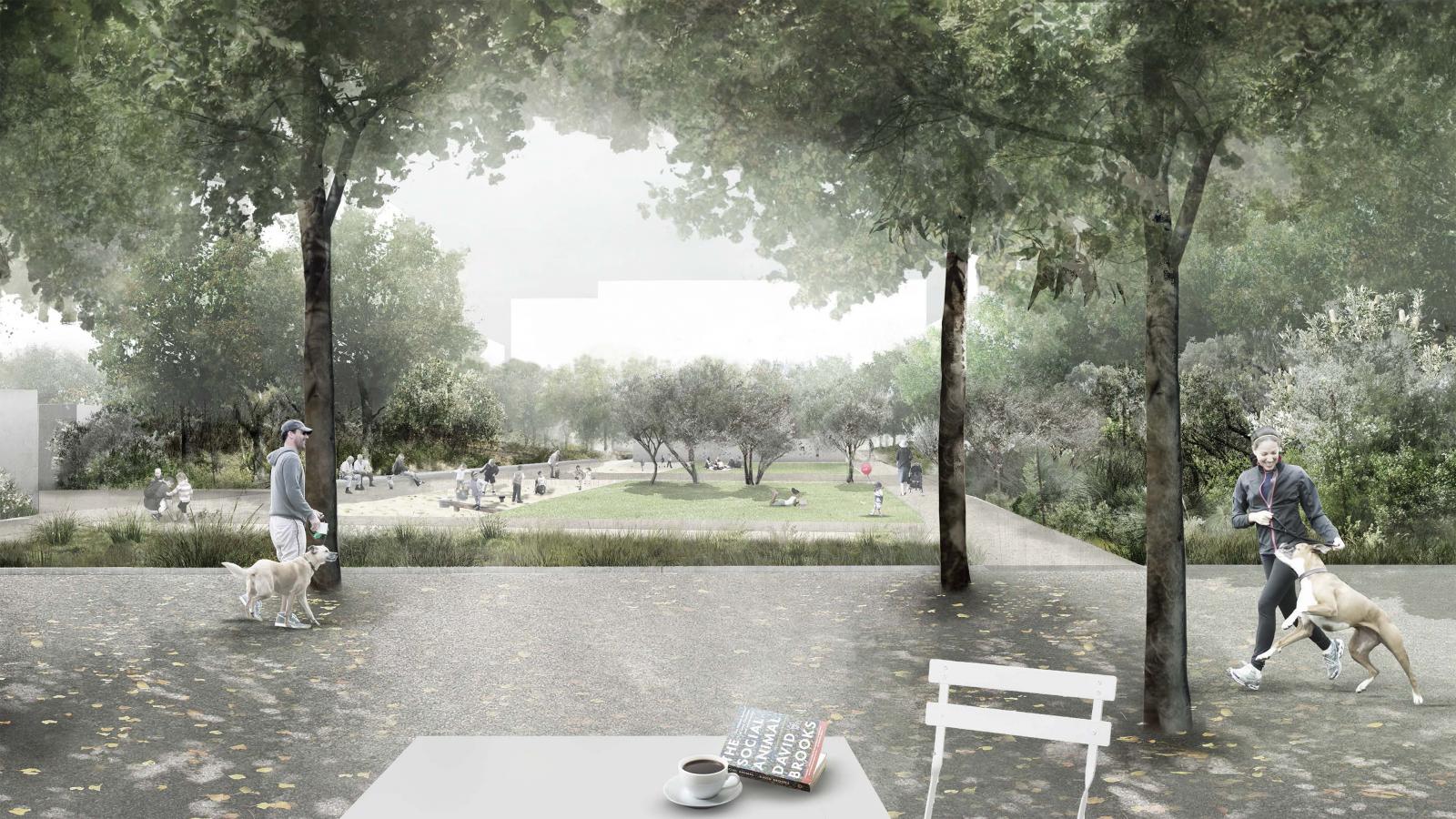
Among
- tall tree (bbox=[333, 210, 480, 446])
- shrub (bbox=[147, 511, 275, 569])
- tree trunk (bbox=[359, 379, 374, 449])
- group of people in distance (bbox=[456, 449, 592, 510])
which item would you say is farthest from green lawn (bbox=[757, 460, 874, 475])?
shrub (bbox=[147, 511, 275, 569])

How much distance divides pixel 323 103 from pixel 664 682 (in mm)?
6726

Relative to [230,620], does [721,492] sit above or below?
above

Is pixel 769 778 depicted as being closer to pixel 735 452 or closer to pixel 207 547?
pixel 735 452

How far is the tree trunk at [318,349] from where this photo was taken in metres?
11.2

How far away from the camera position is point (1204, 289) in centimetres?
1912

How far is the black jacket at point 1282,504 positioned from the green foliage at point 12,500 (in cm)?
1532

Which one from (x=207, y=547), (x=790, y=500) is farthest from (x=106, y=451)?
(x=790, y=500)

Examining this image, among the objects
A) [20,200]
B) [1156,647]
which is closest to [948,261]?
[1156,647]

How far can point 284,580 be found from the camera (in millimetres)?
9594

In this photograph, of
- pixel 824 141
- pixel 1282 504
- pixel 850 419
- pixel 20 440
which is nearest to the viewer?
pixel 1282 504

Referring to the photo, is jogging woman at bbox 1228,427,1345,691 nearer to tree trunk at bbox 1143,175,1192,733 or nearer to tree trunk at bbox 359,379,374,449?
tree trunk at bbox 1143,175,1192,733

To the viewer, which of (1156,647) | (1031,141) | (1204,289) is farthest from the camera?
(1204,289)

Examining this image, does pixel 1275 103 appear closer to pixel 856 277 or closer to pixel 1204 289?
pixel 856 277

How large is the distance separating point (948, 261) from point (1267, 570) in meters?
4.57
